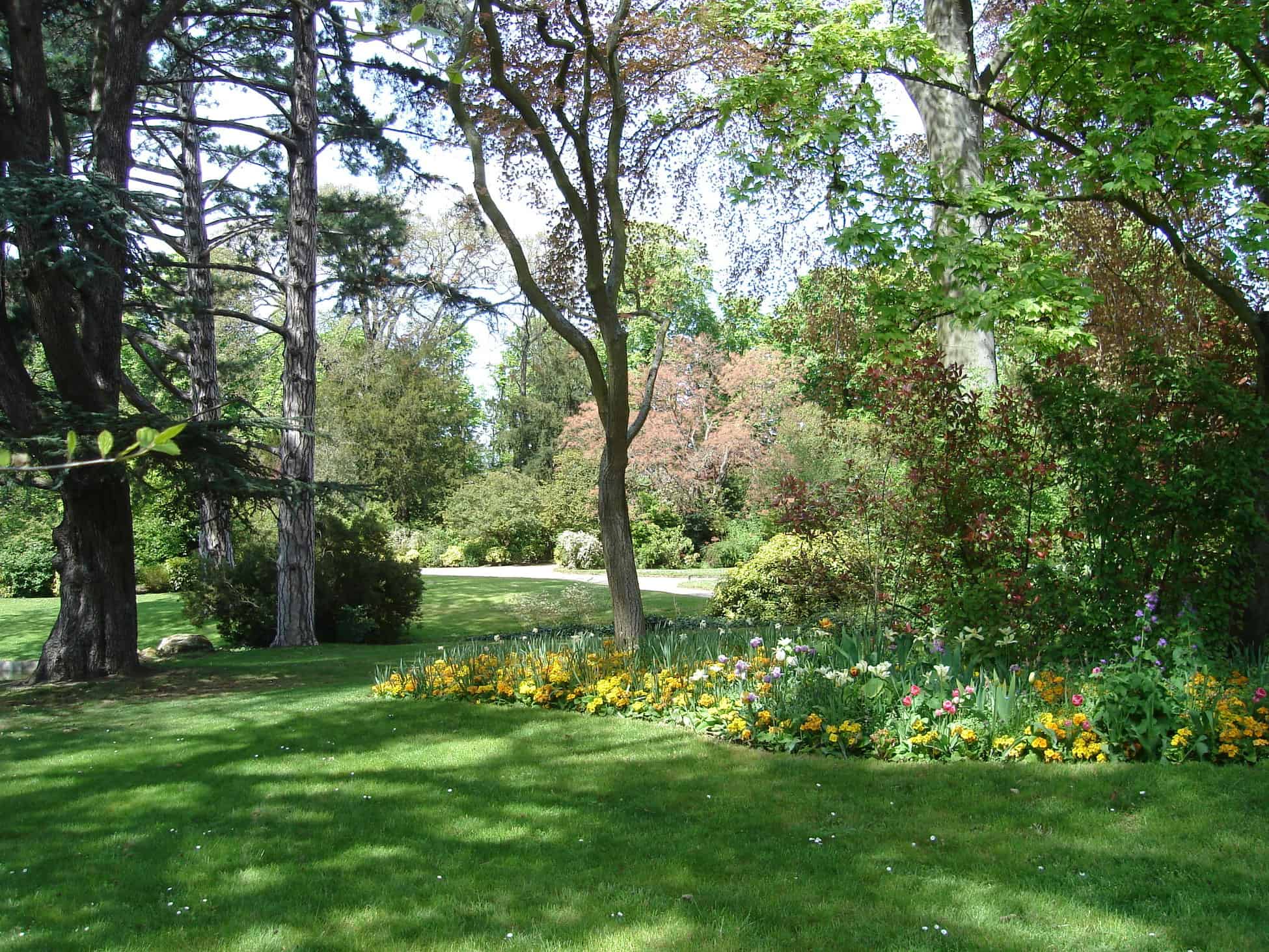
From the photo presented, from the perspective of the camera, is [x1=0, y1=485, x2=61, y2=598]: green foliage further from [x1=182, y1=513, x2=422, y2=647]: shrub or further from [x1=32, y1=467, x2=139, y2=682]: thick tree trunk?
[x1=32, y1=467, x2=139, y2=682]: thick tree trunk

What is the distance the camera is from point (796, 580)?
9773 mm

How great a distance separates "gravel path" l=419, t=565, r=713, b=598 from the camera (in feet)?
Answer: 60.5

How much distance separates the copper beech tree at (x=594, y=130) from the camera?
23.5ft

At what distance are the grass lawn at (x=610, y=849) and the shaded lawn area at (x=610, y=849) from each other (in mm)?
13

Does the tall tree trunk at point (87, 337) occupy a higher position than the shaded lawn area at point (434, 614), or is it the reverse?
Result: the tall tree trunk at point (87, 337)

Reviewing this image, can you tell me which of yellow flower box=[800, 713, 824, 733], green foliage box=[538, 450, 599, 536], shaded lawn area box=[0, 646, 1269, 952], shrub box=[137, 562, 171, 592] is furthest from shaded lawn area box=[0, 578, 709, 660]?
green foliage box=[538, 450, 599, 536]

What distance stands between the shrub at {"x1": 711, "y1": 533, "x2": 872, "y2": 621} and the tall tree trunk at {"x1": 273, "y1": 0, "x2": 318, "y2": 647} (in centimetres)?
581

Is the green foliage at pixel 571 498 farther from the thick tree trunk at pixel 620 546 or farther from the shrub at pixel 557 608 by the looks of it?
the thick tree trunk at pixel 620 546

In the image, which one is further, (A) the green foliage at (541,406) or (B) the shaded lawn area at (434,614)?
(A) the green foliage at (541,406)

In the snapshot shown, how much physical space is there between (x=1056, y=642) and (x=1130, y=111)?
11.3 ft

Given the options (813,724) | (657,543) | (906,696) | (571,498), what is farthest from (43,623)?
(906,696)

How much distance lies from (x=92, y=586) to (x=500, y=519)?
18.6 m

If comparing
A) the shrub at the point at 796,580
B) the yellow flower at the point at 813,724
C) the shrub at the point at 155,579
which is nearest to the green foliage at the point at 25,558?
A: the shrub at the point at 155,579

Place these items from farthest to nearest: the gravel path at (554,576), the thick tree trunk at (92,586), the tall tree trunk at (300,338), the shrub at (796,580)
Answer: the gravel path at (554,576), the tall tree trunk at (300,338), the thick tree trunk at (92,586), the shrub at (796,580)
